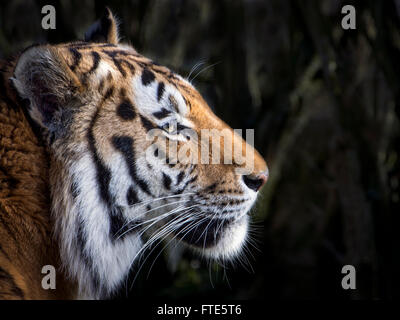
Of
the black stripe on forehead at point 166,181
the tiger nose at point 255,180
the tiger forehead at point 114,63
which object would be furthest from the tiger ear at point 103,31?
the tiger nose at point 255,180

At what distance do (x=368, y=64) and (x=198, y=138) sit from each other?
247 cm

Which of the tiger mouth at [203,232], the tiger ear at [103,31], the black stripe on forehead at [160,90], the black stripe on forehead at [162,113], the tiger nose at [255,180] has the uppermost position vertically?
the tiger ear at [103,31]

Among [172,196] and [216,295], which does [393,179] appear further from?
[172,196]

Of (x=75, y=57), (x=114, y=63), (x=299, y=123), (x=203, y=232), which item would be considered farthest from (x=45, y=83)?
(x=299, y=123)

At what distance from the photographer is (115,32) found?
2.21 m

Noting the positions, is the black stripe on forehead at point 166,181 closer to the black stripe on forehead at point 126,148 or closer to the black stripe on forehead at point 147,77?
the black stripe on forehead at point 126,148

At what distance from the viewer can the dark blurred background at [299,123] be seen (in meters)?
3.05

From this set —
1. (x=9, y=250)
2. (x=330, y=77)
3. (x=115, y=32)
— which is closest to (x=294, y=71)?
(x=330, y=77)

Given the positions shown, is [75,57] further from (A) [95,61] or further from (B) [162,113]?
(B) [162,113]

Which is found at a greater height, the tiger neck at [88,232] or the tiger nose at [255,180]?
the tiger nose at [255,180]

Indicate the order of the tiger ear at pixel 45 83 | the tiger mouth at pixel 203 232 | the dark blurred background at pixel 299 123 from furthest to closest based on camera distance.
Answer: the dark blurred background at pixel 299 123
the tiger mouth at pixel 203 232
the tiger ear at pixel 45 83

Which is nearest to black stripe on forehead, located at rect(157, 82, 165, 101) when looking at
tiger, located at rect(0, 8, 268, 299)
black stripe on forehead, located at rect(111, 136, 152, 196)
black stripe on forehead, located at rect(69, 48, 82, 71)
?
tiger, located at rect(0, 8, 268, 299)

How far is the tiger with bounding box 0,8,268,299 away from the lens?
5.56 ft

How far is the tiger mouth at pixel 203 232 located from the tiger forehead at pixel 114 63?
48cm
